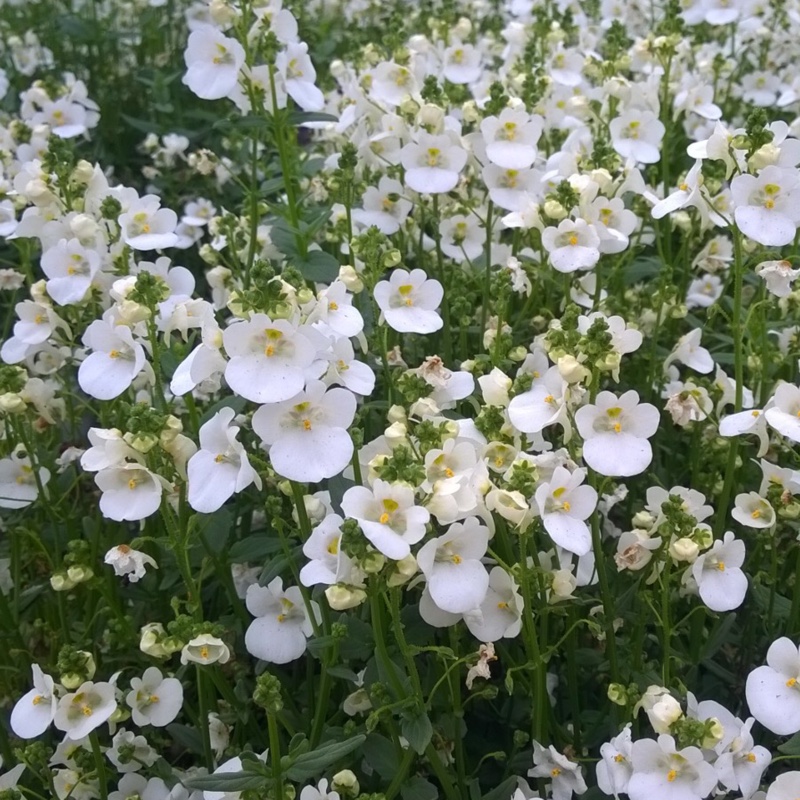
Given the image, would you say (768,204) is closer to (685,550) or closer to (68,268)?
(685,550)

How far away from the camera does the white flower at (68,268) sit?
2359mm

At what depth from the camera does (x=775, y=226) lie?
6.44 feet

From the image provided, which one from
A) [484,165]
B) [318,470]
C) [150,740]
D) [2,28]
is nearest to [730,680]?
[318,470]

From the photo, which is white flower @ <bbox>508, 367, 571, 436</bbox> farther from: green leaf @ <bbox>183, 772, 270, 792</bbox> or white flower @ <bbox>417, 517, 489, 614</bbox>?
green leaf @ <bbox>183, 772, 270, 792</bbox>

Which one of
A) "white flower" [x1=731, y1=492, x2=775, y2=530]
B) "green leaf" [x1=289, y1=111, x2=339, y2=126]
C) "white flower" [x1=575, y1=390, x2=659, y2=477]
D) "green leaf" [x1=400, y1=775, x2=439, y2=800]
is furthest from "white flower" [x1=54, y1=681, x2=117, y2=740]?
"green leaf" [x1=289, y1=111, x2=339, y2=126]

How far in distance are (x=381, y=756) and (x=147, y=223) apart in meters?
1.54

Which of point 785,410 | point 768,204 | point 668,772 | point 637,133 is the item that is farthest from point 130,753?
point 637,133

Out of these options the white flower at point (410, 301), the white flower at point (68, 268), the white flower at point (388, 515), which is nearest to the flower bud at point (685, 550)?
the white flower at point (388, 515)

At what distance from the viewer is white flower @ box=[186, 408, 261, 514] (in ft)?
5.41

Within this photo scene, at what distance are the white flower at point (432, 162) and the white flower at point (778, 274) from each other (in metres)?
0.92

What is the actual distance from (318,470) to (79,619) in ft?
4.68

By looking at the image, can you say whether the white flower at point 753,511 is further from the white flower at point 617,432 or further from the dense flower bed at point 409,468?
the white flower at point 617,432

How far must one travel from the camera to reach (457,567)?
158cm

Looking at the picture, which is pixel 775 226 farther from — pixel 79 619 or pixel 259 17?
pixel 79 619
